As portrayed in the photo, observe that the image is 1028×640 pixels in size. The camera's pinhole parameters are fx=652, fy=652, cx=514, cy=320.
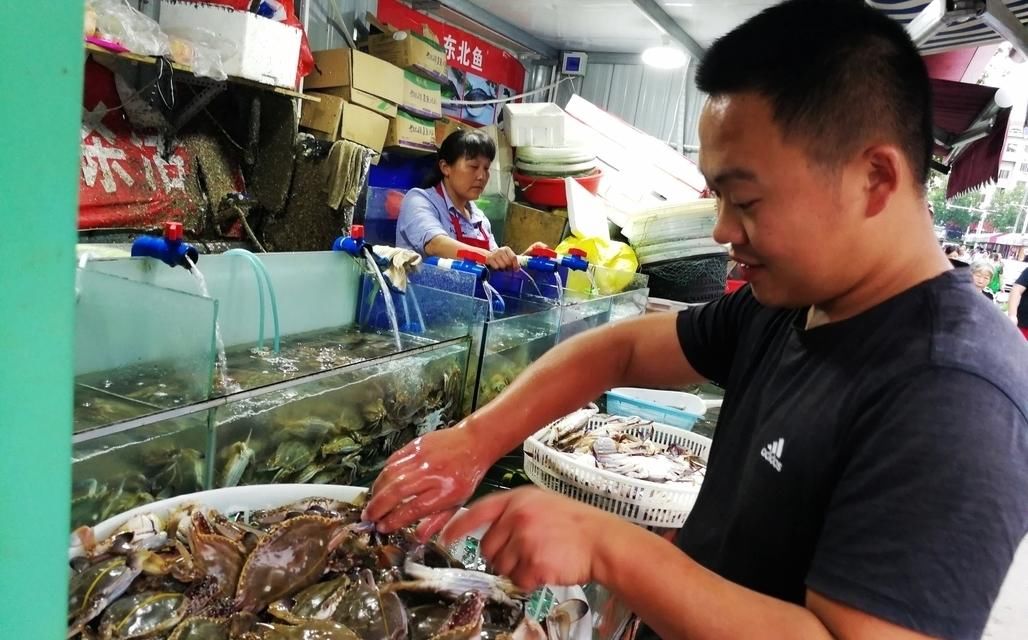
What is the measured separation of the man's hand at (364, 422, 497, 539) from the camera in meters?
1.33

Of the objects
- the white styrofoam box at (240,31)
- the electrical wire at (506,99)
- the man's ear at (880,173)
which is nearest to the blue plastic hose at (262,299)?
the white styrofoam box at (240,31)

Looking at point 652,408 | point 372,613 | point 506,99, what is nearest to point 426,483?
point 372,613

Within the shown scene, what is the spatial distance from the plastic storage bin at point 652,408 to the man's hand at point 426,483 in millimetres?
1364

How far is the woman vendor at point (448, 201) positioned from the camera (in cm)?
384

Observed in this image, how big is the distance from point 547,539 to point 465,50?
272 inches

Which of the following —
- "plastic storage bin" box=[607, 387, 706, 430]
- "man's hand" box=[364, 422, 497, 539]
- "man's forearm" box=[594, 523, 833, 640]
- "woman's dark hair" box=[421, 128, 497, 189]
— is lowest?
"plastic storage bin" box=[607, 387, 706, 430]

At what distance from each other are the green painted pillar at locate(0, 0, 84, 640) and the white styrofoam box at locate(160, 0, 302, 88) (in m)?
3.91

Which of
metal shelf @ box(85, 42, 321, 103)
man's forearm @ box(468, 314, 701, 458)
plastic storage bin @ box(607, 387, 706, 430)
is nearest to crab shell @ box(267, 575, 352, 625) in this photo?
man's forearm @ box(468, 314, 701, 458)

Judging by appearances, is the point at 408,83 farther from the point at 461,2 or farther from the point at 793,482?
the point at 793,482

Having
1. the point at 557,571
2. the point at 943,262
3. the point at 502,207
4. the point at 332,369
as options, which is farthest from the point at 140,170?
the point at 943,262

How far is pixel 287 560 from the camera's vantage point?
128 centimetres

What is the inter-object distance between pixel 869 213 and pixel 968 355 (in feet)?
0.82

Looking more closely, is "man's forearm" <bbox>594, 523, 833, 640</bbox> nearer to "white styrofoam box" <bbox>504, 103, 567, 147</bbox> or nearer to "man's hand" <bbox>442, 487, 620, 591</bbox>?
"man's hand" <bbox>442, 487, 620, 591</bbox>

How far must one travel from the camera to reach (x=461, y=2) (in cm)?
658
